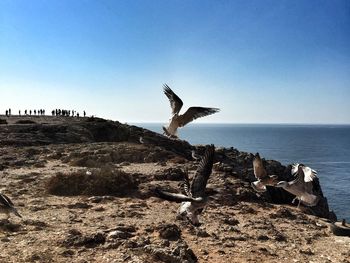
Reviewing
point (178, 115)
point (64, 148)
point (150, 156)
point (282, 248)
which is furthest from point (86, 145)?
point (282, 248)

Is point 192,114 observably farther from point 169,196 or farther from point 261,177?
point 169,196

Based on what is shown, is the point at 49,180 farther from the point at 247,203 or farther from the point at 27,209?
the point at 247,203

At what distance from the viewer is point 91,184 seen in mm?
19234

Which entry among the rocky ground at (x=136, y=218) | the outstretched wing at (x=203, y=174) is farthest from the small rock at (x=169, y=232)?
the outstretched wing at (x=203, y=174)

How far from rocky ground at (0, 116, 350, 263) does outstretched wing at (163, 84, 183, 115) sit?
13.1 ft

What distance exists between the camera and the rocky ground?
39.0ft

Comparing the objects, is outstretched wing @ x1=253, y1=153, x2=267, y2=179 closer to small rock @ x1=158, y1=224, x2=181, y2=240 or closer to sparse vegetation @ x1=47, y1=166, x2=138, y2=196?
small rock @ x1=158, y1=224, x2=181, y2=240

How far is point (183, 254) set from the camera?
11594mm

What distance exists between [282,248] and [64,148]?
20210 millimetres

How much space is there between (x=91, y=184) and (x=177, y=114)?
625 centimetres

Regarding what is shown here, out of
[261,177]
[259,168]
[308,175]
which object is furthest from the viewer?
[308,175]

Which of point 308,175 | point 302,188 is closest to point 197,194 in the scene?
point 302,188

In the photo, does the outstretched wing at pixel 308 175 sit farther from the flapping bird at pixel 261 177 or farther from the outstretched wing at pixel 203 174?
the outstretched wing at pixel 203 174

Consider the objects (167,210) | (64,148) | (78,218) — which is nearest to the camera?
(78,218)
